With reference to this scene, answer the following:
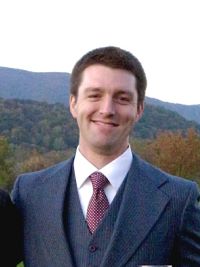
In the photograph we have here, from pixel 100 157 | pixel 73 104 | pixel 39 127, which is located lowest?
pixel 39 127

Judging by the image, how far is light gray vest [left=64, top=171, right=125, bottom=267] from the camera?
3.55 meters

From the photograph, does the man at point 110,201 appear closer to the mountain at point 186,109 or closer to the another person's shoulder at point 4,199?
the another person's shoulder at point 4,199

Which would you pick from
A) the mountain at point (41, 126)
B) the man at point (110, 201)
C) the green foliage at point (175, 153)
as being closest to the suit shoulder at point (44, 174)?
the man at point (110, 201)

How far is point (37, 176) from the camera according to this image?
3.99 meters

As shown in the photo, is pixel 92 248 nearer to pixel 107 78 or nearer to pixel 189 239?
pixel 189 239

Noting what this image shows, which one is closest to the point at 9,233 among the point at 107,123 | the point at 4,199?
the point at 4,199

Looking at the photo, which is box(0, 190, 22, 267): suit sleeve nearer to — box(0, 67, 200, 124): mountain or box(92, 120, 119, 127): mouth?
box(92, 120, 119, 127): mouth

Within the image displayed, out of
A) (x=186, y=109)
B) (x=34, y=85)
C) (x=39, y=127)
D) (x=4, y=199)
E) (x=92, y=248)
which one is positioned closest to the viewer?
(x=92, y=248)

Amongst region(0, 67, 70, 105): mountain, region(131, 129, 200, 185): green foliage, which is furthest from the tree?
region(0, 67, 70, 105): mountain

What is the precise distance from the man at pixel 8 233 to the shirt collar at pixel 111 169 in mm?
452

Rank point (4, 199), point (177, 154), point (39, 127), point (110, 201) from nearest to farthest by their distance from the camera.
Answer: point (110, 201) → point (4, 199) → point (177, 154) → point (39, 127)

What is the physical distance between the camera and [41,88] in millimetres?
152750

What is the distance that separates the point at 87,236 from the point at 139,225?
293mm

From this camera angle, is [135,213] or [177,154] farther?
[177,154]
